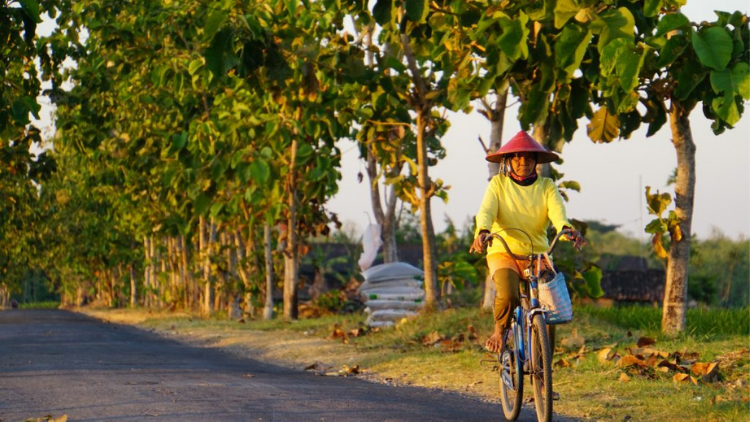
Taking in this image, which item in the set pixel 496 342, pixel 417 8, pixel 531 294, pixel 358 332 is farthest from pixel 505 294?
pixel 358 332

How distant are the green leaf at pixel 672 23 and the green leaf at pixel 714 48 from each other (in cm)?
45

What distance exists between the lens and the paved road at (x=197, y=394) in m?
7.84

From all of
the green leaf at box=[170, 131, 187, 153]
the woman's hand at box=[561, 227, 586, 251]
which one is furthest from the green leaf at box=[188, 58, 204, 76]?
the woman's hand at box=[561, 227, 586, 251]

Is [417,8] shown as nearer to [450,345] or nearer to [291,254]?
[450,345]

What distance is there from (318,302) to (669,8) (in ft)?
52.0

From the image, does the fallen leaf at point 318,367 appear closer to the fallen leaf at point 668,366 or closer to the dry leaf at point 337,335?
the dry leaf at point 337,335

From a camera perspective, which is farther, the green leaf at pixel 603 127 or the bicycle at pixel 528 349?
the green leaf at pixel 603 127

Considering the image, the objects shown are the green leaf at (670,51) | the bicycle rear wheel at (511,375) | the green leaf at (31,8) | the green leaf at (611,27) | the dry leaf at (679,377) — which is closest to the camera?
the bicycle rear wheel at (511,375)

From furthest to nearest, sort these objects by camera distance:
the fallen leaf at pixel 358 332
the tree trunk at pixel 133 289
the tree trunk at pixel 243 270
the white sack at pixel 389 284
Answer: the tree trunk at pixel 133 289, the tree trunk at pixel 243 270, the white sack at pixel 389 284, the fallen leaf at pixel 358 332

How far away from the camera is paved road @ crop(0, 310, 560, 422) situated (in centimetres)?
784

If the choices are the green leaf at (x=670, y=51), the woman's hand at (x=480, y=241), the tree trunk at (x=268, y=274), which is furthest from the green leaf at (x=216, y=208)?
the woman's hand at (x=480, y=241)

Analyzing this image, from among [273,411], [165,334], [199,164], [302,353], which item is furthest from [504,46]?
[165,334]

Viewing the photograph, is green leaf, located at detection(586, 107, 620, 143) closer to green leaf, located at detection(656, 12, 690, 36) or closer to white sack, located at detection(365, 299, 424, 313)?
green leaf, located at detection(656, 12, 690, 36)

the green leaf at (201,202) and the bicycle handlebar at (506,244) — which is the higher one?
the green leaf at (201,202)
